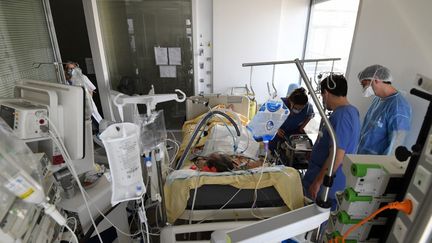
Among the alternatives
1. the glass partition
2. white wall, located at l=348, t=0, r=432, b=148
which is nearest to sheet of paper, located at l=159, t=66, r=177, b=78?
the glass partition

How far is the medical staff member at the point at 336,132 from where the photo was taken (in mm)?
1457

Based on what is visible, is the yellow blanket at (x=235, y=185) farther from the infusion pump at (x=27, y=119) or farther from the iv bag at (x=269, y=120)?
the infusion pump at (x=27, y=119)

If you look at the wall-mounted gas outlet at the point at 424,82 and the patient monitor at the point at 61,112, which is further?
the patient monitor at the point at 61,112

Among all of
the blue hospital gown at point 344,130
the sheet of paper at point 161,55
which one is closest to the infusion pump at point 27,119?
the blue hospital gown at point 344,130

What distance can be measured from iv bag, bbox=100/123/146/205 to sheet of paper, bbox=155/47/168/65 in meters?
3.09

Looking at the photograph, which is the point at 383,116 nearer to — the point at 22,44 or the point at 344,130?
the point at 344,130

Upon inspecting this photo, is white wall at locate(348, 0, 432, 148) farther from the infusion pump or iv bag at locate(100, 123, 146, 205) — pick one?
the infusion pump

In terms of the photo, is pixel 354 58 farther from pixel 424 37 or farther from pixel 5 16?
pixel 5 16

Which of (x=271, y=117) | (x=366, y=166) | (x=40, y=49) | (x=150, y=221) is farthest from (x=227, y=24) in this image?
(x=366, y=166)

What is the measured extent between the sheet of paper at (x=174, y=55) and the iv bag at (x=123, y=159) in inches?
121

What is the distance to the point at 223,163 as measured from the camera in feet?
5.53

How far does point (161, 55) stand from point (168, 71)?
0.27m

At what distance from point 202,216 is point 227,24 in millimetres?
3044

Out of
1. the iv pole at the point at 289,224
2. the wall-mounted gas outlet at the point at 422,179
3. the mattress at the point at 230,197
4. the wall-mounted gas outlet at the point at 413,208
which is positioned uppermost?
the wall-mounted gas outlet at the point at 422,179
